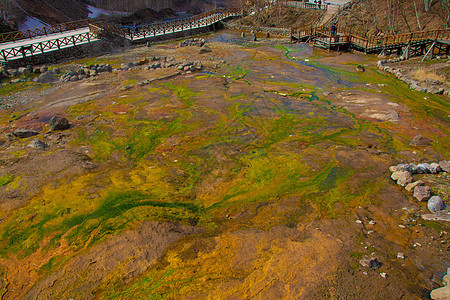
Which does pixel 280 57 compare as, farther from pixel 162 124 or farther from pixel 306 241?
pixel 306 241

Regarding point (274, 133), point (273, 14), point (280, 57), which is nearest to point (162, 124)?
point (274, 133)

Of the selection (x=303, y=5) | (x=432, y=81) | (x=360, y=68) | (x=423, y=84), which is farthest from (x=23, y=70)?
(x=303, y=5)

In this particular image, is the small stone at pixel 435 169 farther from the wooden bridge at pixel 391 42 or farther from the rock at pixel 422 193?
the wooden bridge at pixel 391 42

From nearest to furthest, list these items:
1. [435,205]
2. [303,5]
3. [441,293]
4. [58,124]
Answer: [441,293], [435,205], [58,124], [303,5]

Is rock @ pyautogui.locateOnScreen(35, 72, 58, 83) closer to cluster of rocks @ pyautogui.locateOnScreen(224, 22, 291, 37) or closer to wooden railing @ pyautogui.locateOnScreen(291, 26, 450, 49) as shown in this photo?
wooden railing @ pyautogui.locateOnScreen(291, 26, 450, 49)

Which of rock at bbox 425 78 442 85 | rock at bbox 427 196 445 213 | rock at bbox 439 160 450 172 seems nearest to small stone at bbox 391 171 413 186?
rock at bbox 427 196 445 213

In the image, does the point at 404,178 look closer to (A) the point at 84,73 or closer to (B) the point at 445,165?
(B) the point at 445,165
